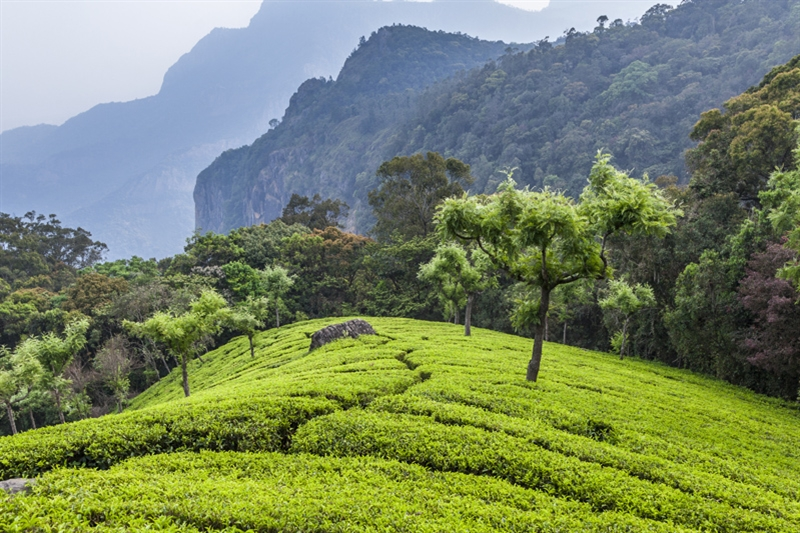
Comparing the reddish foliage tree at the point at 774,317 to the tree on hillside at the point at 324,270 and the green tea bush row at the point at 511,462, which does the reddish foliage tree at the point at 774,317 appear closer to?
the green tea bush row at the point at 511,462

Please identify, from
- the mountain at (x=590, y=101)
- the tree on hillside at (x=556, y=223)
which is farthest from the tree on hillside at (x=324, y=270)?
the mountain at (x=590, y=101)

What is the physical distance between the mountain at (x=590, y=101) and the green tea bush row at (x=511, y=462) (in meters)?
82.6

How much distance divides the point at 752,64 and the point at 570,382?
110 meters

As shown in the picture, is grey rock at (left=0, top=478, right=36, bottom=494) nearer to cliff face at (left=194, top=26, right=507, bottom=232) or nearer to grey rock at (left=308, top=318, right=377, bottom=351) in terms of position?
grey rock at (left=308, top=318, right=377, bottom=351)

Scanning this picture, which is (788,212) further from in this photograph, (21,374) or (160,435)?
(21,374)

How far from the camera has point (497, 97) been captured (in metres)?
121

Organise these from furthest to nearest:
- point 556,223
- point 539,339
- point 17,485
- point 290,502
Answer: point 539,339
point 556,223
point 17,485
point 290,502

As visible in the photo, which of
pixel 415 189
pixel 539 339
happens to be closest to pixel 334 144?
pixel 415 189

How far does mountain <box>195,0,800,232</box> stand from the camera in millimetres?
87312

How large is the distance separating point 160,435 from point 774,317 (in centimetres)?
2506

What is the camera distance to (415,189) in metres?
61.1

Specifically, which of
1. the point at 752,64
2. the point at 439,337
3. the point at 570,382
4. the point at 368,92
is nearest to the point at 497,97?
the point at 752,64

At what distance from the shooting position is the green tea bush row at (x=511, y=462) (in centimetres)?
727

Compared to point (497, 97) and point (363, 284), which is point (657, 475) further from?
Result: point (497, 97)
